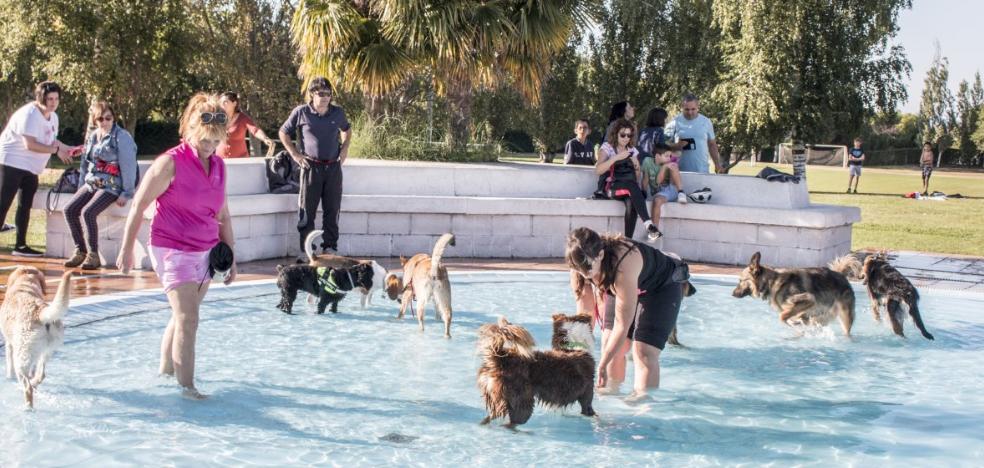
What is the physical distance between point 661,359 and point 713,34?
29574mm

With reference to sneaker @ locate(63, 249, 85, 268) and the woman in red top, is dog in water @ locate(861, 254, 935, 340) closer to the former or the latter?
the woman in red top

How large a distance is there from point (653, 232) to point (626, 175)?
780mm

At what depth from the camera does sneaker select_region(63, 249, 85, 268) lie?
11.2 m

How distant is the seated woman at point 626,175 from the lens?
1273cm

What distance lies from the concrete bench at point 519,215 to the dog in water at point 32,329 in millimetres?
6296

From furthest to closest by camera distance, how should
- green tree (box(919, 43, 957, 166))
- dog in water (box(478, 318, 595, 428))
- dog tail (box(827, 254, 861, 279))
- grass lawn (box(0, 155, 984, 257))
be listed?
1. green tree (box(919, 43, 957, 166))
2. grass lawn (box(0, 155, 984, 257))
3. dog tail (box(827, 254, 861, 279))
4. dog in water (box(478, 318, 595, 428))

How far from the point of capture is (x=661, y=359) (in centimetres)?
825

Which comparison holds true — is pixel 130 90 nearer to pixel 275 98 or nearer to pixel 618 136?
pixel 275 98

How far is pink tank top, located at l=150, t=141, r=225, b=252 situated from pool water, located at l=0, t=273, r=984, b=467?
1044mm

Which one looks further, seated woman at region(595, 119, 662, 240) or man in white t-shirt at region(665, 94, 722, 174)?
man in white t-shirt at region(665, 94, 722, 174)

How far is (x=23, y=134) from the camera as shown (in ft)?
38.7

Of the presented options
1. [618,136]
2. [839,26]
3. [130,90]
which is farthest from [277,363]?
[130,90]

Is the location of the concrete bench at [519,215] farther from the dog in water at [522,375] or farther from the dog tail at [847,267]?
the dog in water at [522,375]

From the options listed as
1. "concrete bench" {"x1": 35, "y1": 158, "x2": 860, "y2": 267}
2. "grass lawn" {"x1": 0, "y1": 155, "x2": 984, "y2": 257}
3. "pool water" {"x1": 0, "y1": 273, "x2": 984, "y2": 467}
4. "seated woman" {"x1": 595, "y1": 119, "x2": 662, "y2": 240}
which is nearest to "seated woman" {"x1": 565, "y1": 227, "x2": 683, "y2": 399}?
"pool water" {"x1": 0, "y1": 273, "x2": 984, "y2": 467}
